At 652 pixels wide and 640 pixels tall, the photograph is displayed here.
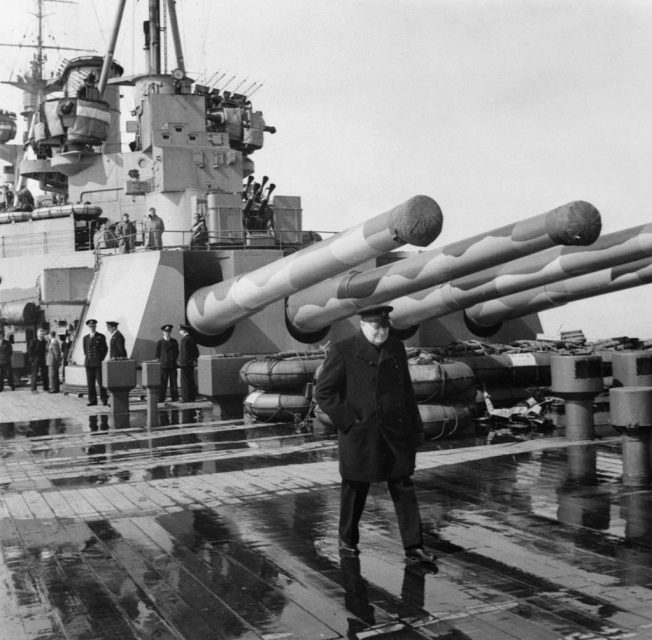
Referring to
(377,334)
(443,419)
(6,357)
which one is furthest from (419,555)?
(6,357)

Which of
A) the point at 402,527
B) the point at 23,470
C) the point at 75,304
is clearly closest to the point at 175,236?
the point at 75,304

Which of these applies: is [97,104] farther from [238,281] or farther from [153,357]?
[238,281]

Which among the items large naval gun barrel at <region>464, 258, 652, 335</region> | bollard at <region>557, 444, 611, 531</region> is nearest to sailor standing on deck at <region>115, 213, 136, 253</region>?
large naval gun barrel at <region>464, 258, 652, 335</region>

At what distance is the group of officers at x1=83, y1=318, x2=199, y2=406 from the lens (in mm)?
13141

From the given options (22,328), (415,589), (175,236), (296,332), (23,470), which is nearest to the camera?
(415,589)

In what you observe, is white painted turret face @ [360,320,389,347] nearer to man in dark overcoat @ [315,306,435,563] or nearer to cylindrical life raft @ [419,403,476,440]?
man in dark overcoat @ [315,306,435,563]

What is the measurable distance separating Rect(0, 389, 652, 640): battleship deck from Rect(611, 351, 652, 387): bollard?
2.26ft

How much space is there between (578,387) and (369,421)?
4.07 meters

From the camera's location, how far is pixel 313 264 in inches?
355

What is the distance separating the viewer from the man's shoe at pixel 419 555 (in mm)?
4426

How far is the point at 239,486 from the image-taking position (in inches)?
262

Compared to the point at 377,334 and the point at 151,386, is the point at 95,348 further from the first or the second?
the point at 377,334

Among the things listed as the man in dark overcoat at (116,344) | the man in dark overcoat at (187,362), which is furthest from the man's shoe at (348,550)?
the man in dark overcoat at (116,344)

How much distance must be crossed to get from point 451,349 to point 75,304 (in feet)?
36.0
